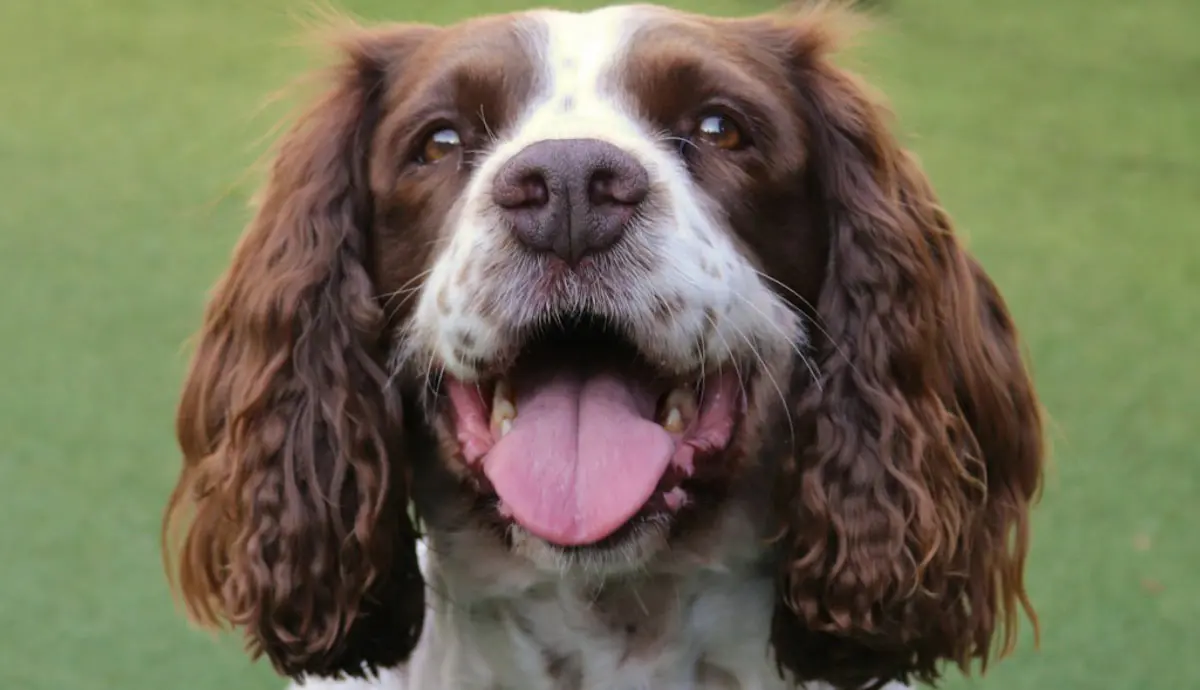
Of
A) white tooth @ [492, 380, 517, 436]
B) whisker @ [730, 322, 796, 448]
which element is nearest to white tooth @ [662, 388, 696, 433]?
whisker @ [730, 322, 796, 448]

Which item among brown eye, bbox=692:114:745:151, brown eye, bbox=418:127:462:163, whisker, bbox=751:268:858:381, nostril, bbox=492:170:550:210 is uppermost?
nostril, bbox=492:170:550:210

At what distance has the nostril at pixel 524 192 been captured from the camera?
1.73m

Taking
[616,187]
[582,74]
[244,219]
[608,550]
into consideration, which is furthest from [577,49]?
[244,219]

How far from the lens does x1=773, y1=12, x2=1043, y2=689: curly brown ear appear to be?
77.7 inches

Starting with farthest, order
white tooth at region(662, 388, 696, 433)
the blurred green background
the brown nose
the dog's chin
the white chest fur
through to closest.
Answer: the blurred green background
the white chest fur
white tooth at region(662, 388, 696, 433)
the dog's chin
the brown nose

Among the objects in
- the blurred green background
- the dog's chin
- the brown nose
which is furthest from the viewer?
the blurred green background

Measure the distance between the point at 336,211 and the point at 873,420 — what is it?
0.84 meters

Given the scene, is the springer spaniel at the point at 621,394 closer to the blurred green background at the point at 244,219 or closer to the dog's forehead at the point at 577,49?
the dog's forehead at the point at 577,49

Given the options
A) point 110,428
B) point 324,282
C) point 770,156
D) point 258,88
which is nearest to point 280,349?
point 324,282

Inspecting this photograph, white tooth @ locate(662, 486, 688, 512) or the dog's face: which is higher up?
the dog's face

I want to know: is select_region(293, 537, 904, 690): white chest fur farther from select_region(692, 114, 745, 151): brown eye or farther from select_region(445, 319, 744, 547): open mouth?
select_region(692, 114, 745, 151): brown eye

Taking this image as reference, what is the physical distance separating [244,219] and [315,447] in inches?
82.1

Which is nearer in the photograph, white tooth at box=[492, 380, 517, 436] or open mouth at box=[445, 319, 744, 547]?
open mouth at box=[445, 319, 744, 547]

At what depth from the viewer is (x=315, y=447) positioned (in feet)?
6.68
